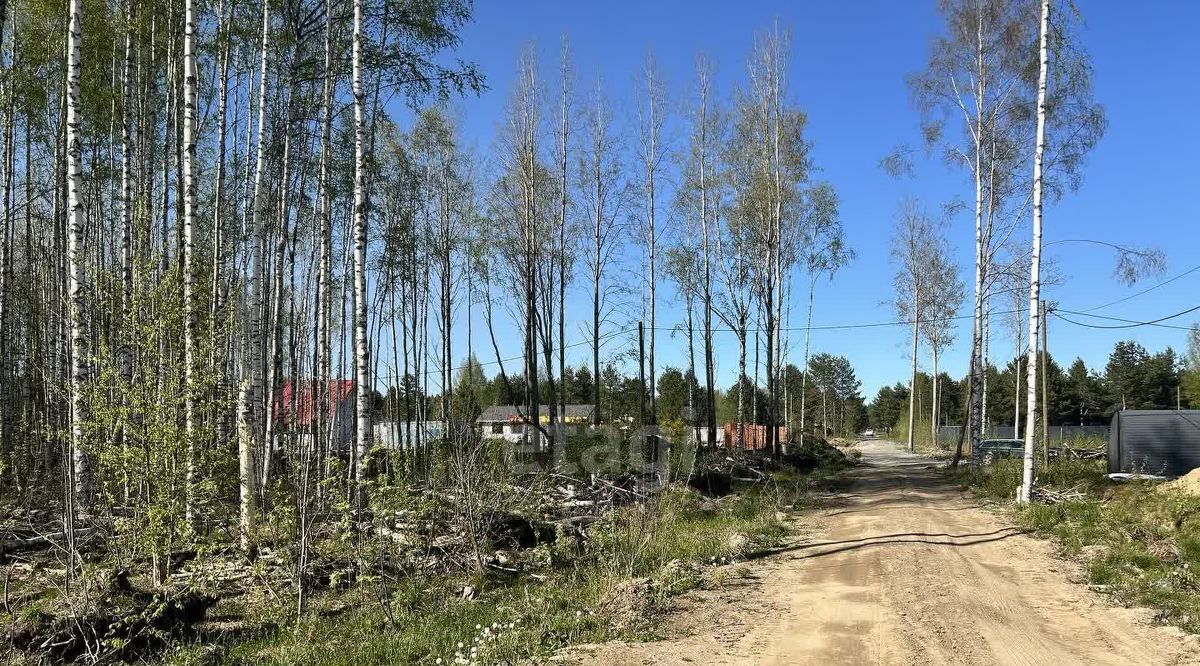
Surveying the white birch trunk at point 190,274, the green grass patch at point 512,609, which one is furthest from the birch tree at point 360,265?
the green grass patch at point 512,609

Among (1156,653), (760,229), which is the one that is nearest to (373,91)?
(1156,653)

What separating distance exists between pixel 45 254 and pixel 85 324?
6549 mm

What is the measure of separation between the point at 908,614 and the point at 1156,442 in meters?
12.5

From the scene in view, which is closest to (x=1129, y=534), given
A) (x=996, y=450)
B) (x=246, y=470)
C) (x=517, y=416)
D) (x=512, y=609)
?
(x=512, y=609)

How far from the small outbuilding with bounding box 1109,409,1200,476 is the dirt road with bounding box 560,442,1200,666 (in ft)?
24.0

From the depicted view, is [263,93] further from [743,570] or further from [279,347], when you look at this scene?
[743,570]

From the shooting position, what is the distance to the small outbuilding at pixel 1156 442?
47.9ft

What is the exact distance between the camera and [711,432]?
23.3m

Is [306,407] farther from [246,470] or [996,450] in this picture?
[996,450]

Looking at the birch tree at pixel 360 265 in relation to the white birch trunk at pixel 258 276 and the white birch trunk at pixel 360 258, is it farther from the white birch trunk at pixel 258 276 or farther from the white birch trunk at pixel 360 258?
the white birch trunk at pixel 258 276

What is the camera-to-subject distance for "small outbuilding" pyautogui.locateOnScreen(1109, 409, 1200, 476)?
14.6m

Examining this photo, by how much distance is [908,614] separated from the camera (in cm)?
610

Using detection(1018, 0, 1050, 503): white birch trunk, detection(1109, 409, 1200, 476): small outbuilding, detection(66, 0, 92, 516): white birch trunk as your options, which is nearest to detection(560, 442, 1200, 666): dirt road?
detection(1018, 0, 1050, 503): white birch trunk

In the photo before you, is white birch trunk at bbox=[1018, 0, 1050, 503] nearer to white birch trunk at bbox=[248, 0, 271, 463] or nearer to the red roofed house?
the red roofed house
